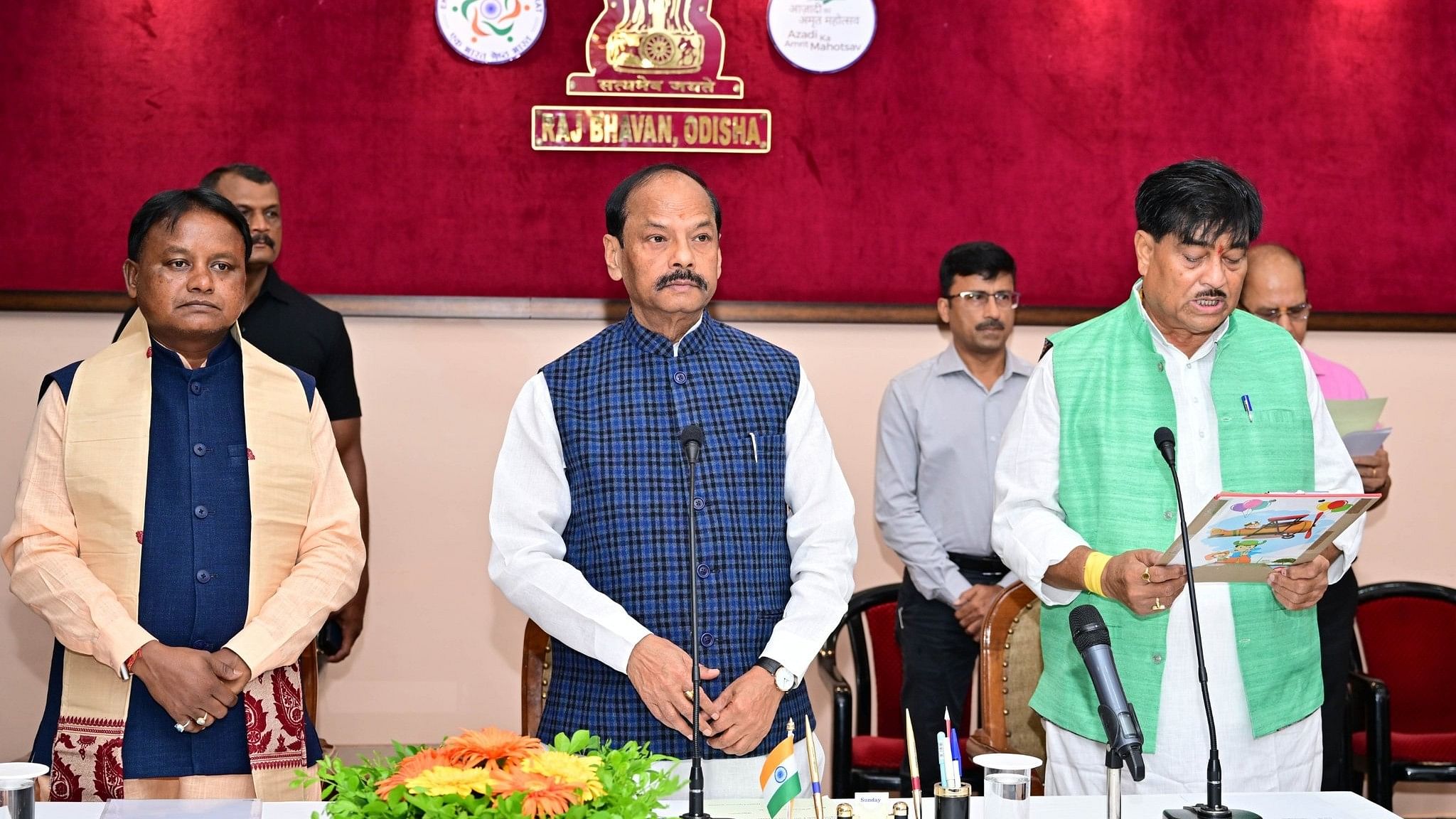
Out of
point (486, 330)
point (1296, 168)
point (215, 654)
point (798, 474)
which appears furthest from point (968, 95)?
point (215, 654)

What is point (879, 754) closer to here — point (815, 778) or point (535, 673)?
point (535, 673)

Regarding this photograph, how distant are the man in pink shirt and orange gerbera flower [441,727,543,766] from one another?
2.83 m

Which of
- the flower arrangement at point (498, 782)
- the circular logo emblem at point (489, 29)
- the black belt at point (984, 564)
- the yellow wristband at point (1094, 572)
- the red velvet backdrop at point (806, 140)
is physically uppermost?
the circular logo emblem at point (489, 29)

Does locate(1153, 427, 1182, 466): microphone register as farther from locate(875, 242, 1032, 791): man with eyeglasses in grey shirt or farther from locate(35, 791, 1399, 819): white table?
locate(875, 242, 1032, 791): man with eyeglasses in grey shirt

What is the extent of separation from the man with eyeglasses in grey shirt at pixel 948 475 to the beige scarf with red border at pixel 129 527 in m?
1.87

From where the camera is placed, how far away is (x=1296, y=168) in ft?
16.0

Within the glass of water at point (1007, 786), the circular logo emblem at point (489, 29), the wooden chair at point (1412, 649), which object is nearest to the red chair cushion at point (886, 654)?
the wooden chair at point (1412, 649)

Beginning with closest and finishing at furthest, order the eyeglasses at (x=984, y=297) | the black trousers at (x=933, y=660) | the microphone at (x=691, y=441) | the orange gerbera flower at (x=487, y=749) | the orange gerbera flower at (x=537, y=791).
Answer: the orange gerbera flower at (x=537, y=791) → the orange gerbera flower at (x=487, y=749) → the microphone at (x=691, y=441) → the black trousers at (x=933, y=660) → the eyeglasses at (x=984, y=297)

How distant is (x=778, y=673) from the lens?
2270mm

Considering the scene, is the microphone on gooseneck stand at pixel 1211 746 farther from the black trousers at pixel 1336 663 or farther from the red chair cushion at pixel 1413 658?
the red chair cushion at pixel 1413 658

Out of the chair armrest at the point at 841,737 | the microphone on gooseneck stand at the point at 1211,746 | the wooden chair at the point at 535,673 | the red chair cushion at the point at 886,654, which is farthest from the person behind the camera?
the red chair cushion at the point at 886,654

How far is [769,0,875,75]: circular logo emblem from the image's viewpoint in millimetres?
4691

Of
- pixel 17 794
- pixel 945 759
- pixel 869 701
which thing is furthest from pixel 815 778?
pixel 869 701

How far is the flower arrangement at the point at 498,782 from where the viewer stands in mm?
1424
